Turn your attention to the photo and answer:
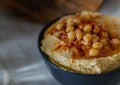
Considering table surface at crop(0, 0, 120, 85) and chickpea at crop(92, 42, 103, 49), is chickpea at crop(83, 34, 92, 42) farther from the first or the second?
table surface at crop(0, 0, 120, 85)

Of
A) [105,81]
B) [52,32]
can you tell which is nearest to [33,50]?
[52,32]

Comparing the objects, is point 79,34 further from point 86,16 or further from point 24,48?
point 24,48

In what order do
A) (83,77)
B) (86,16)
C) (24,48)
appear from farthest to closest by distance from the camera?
1. (24,48)
2. (86,16)
3. (83,77)

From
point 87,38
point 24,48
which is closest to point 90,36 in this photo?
point 87,38

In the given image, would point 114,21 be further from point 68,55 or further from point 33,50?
point 33,50

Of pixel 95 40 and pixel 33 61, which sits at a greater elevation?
pixel 95 40

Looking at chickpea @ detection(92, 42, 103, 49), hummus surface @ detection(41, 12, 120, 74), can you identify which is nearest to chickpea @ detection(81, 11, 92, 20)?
hummus surface @ detection(41, 12, 120, 74)

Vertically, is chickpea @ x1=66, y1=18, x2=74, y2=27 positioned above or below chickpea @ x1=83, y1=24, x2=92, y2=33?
below

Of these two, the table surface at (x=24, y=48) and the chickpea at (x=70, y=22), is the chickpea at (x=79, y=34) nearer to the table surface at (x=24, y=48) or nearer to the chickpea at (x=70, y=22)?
the chickpea at (x=70, y=22)
